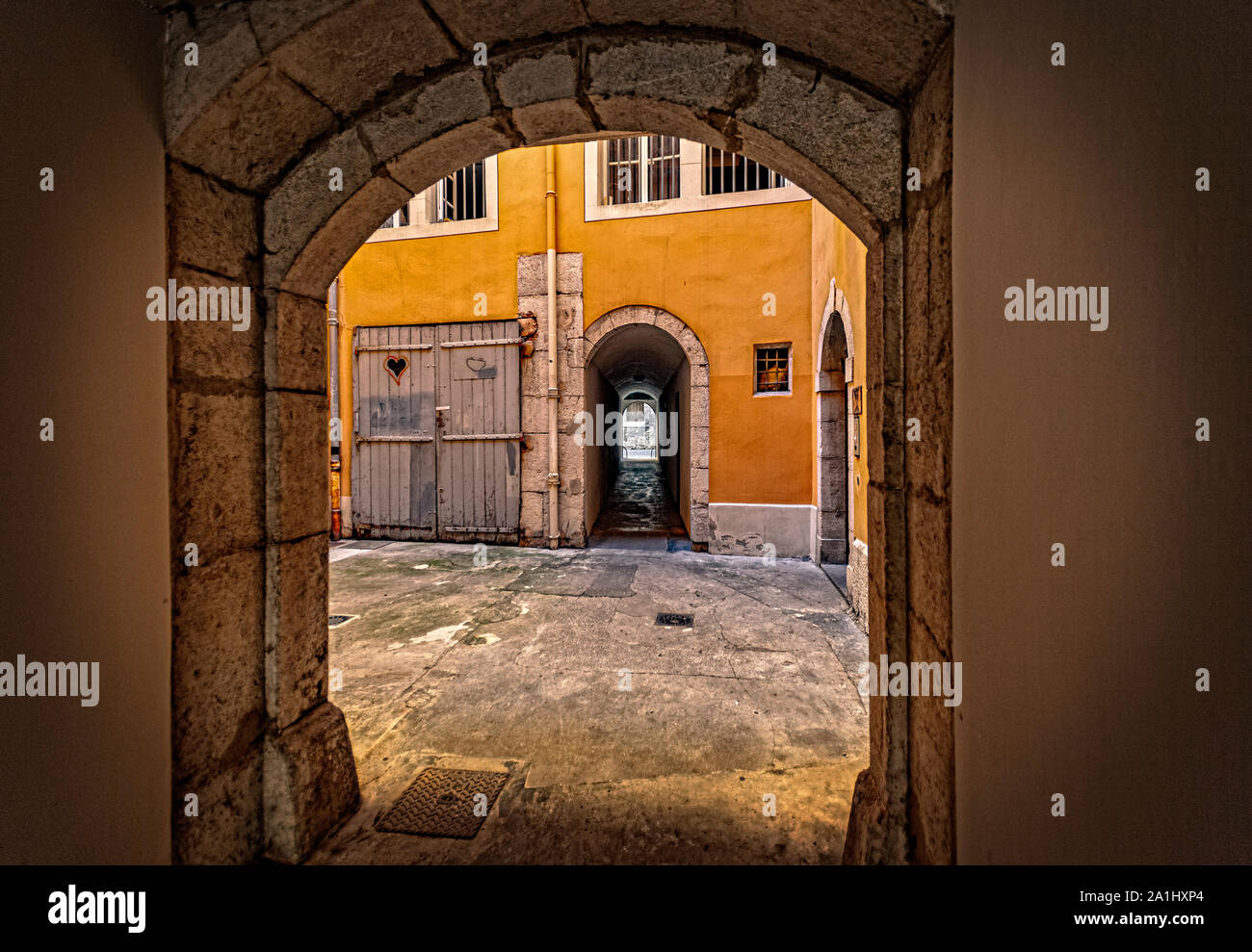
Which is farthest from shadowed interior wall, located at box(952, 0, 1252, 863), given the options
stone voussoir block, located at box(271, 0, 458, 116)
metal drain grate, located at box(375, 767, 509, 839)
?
metal drain grate, located at box(375, 767, 509, 839)

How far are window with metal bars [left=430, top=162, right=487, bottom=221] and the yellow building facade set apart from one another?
0.05m

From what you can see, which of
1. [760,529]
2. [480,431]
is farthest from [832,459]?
[480,431]

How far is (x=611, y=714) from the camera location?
2924 mm

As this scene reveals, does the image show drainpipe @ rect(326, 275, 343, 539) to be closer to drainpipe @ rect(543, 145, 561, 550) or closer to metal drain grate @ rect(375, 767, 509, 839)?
drainpipe @ rect(543, 145, 561, 550)

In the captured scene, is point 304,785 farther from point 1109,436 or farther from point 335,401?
point 335,401

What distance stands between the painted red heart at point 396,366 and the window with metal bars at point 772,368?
5232 millimetres

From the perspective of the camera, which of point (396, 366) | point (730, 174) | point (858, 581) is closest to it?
point (858, 581)

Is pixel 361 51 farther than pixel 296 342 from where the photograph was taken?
No

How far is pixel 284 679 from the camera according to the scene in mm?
1961

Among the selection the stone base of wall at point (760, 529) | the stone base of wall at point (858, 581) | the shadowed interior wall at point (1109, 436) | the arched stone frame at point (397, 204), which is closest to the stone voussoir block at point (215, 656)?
the arched stone frame at point (397, 204)

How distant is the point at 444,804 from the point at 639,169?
7.98 metres

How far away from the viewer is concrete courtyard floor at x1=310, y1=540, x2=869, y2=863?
6.62 ft
